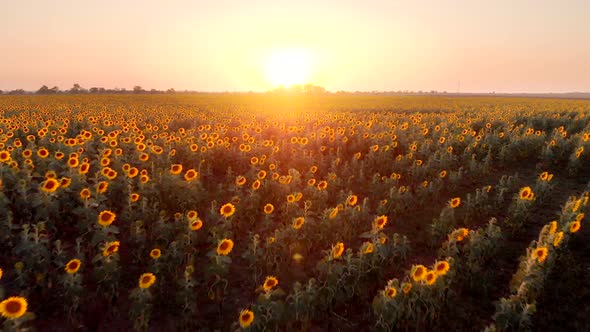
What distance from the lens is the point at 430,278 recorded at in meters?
4.05

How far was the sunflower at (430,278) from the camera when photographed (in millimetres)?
4012

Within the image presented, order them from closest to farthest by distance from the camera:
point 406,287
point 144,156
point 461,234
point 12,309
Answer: point 12,309, point 406,287, point 461,234, point 144,156

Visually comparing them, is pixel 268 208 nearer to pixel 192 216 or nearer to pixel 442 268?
pixel 192 216

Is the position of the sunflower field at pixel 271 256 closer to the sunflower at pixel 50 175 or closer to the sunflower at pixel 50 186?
→ the sunflower at pixel 50 186

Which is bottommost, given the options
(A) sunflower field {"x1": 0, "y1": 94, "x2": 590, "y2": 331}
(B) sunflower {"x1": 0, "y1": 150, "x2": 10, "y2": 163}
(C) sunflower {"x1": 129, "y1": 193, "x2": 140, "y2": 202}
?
(A) sunflower field {"x1": 0, "y1": 94, "x2": 590, "y2": 331}

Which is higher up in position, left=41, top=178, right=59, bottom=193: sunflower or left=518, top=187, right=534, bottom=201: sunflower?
left=41, top=178, right=59, bottom=193: sunflower

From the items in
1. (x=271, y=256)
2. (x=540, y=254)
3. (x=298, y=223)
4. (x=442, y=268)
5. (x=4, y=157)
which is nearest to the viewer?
(x=442, y=268)

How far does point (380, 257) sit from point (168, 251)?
294 cm

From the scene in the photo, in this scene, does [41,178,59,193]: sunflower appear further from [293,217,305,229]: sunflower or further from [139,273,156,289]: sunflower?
[293,217,305,229]: sunflower

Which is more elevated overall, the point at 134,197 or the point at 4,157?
the point at 4,157

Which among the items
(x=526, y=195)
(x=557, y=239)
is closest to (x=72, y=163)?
(x=557, y=239)

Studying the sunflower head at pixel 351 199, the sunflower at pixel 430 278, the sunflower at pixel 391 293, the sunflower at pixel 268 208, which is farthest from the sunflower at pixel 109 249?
the sunflower head at pixel 351 199

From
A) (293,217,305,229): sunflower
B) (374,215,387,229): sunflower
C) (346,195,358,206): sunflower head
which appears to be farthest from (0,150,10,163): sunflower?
(374,215,387,229): sunflower

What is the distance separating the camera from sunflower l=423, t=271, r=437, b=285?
401 cm
